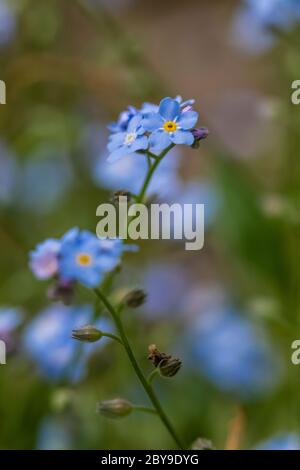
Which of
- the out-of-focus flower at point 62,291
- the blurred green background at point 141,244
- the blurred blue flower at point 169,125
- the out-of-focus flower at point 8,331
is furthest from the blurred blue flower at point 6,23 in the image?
the blurred blue flower at point 169,125

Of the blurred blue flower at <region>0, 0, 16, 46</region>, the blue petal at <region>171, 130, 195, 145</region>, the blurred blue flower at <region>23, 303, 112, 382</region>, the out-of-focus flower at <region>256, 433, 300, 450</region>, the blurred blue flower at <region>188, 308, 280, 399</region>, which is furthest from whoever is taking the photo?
the blurred blue flower at <region>0, 0, 16, 46</region>

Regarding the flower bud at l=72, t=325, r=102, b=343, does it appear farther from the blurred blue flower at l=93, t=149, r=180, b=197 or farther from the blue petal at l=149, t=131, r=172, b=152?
the blurred blue flower at l=93, t=149, r=180, b=197

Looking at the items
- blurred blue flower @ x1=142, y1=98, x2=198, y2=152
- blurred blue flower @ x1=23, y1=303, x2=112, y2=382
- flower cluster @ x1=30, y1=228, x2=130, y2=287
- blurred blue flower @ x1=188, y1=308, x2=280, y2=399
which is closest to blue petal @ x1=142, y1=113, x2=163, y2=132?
blurred blue flower @ x1=142, y1=98, x2=198, y2=152

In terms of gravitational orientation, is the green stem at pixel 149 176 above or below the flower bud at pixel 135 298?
above

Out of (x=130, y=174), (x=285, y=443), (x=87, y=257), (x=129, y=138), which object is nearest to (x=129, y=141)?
(x=129, y=138)

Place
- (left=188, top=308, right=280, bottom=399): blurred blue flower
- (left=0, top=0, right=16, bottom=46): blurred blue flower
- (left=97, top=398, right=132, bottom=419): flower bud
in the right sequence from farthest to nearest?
1. (left=0, top=0, right=16, bottom=46): blurred blue flower
2. (left=188, top=308, right=280, bottom=399): blurred blue flower
3. (left=97, top=398, right=132, bottom=419): flower bud

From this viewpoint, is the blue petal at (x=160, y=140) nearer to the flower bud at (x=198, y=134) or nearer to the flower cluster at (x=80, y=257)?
the flower bud at (x=198, y=134)
